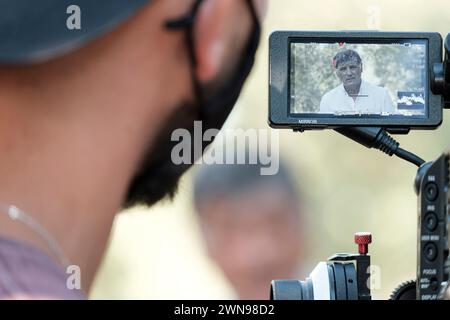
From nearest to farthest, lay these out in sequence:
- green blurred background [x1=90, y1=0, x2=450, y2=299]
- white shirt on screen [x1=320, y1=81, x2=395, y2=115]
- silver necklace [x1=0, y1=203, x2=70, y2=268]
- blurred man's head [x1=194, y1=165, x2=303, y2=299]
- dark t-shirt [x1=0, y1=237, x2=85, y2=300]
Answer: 1. dark t-shirt [x1=0, y1=237, x2=85, y2=300]
2. silver necklace [x1=0, y1=203, x2=70, y2=268]
3. white shirt on screen [x1=320, y1=81, x2=395, y2=115]
4. blurred man's head [x1=194, y1=165, x2=303, y2=299]
5. green blurred background [x1=90, y1=0, x2=450, y2=299]

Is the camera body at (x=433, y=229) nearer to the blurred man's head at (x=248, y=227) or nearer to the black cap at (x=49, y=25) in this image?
the black cap at (x=49, y=25)

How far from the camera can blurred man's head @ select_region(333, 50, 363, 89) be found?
59.4 inches

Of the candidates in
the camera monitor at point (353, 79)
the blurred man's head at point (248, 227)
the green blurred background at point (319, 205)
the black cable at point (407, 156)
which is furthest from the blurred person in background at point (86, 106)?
the green blurred background at point (319, 205)

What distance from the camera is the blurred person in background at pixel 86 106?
4.67 ft

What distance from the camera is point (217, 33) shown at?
162 centimetres

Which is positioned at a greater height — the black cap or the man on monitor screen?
the black cap

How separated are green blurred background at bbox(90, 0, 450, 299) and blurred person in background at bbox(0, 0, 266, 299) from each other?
1.02 metres

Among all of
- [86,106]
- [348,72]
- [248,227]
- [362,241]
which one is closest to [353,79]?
[348,72]

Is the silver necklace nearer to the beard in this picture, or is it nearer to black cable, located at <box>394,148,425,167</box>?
the beard

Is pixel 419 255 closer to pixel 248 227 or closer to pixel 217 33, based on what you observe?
pixel 217 33

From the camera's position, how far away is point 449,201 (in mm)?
1313

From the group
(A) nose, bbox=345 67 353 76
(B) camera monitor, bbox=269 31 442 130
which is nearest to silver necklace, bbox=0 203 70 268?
(B) camera monitor, bbox=269 31 442 130
